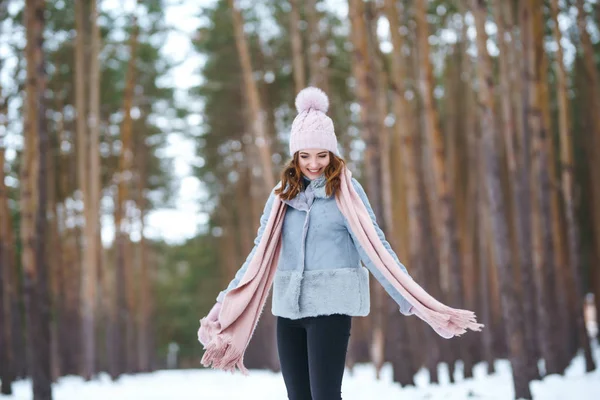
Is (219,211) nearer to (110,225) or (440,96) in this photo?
(110,225)

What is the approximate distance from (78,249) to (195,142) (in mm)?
4665

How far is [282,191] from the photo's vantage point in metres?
3.31

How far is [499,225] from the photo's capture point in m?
7.43

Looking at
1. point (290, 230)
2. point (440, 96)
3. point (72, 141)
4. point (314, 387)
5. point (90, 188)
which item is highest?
point (440, 96)

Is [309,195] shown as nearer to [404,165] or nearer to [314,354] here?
[314,354]

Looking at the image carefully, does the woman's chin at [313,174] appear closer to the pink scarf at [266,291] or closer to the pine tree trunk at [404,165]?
the pink scarf at [266,291]

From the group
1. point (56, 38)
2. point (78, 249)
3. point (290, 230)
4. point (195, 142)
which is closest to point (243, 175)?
point (195, 142)

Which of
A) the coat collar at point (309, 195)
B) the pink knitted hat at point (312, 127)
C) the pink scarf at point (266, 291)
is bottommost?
the pink scarf at point (266, 291)

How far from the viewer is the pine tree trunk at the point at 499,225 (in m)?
7.18

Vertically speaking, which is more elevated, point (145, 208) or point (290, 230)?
point (145, 208)

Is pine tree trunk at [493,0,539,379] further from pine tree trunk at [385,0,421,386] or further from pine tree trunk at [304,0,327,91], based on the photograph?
pine tree trunk at [304,0,327,91]

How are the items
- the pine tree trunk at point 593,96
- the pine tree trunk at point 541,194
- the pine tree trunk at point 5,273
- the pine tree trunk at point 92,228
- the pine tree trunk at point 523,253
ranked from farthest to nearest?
the pine tree trunk at point 92,228 < the pine tree trunk at point 5,273 < the pine tree trunk at point 593,96 < the pine tree trunk at point 541,194 < the pine tree trunk at point 523,253

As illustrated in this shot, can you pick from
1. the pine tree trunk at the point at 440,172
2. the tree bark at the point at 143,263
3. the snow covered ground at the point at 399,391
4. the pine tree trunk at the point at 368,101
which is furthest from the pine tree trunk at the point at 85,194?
the pine tree trunk at the point at 440,172

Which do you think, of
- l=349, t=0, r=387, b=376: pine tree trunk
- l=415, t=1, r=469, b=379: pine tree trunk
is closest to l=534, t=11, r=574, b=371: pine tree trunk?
l=415, t=1, r=469, b=379: pine tree trunk
